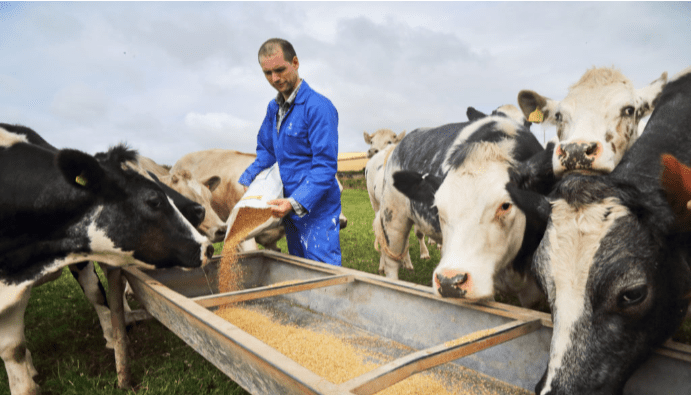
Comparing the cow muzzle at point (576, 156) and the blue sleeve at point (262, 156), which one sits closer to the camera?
the cow muzzle at point (576, 156)

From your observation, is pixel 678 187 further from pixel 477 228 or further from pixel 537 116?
pixel 537 116

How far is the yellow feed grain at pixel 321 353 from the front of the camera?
2318mm

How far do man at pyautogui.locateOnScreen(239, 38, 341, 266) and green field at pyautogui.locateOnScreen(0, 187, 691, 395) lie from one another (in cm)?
130

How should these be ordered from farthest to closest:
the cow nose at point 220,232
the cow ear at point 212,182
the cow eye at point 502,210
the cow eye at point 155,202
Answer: the cow ear at point 212,182 < the cow nose at point 220,232 < the cow eye at point 155,202 < the cow eye at point 502,210

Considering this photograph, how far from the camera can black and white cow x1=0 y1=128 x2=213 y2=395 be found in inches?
103

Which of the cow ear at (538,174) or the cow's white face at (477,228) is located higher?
the cow ear at (538,174)

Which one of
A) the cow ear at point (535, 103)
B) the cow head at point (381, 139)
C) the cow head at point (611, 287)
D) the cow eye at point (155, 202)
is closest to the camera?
the cow head at point (611, 287)

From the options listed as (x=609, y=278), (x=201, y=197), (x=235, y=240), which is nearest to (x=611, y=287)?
(x=609, y=278)

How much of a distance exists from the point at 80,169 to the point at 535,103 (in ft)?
13.1

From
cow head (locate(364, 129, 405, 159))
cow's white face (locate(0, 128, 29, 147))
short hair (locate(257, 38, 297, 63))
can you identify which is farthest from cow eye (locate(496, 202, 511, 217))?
cow head (locate(364, 129, 405, 159))

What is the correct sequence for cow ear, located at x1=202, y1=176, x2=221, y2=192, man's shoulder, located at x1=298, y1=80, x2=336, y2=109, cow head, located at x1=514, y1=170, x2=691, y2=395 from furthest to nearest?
1. cow ear, located at x1=202, y1=176, x2=221, y2=192
2. man's shoulder, located at x1=298, y1=80, x2=336, y2=109
3. cow head, located at x1=514, y1=170, x2=691, y2=395

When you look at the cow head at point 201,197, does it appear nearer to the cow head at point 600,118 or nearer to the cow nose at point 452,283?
the cow nose at point 452,283

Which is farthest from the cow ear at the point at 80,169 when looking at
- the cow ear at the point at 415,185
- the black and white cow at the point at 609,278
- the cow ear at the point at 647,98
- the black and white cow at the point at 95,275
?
the cow ear at the point at 647,98

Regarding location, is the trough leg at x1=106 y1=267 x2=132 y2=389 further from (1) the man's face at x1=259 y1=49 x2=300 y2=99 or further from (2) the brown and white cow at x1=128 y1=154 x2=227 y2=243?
(1) the man's face at x1=259 y1=49 x2=300 y2=99
